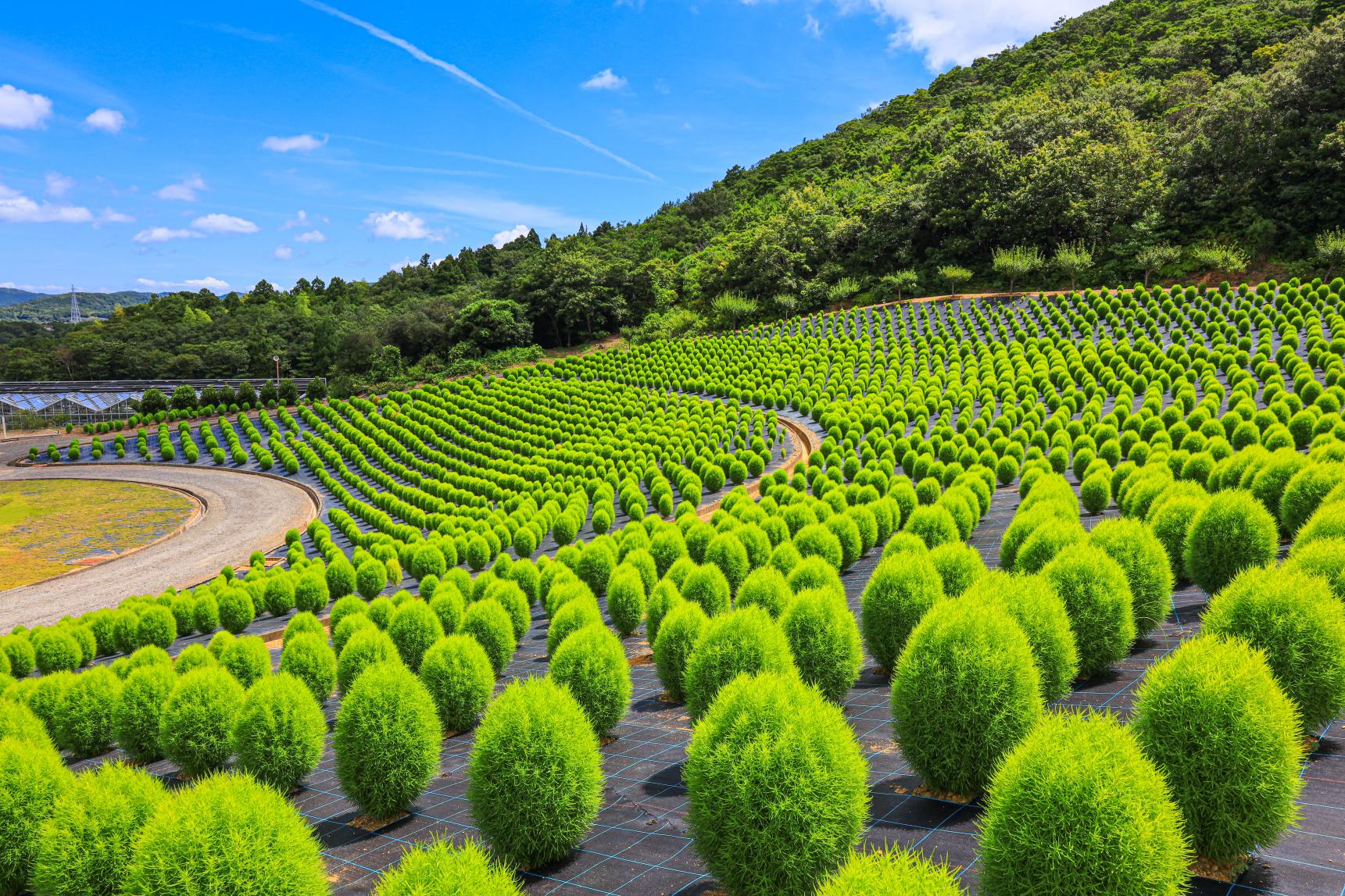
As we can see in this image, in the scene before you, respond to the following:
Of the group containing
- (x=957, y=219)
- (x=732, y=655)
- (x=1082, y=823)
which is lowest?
(x=732, y=655)

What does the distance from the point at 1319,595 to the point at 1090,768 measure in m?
3.52

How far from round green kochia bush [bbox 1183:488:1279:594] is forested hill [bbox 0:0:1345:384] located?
4864 cm

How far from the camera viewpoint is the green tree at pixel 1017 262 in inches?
2167

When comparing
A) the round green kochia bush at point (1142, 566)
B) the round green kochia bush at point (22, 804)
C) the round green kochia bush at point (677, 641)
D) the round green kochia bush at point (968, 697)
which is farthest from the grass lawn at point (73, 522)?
the round green kochia bush at point (1142, 566)

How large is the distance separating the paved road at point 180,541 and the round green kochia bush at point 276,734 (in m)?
21.7

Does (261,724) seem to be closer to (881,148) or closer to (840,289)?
(840,289)

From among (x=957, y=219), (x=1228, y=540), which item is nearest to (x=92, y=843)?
(x=1228, y=540)

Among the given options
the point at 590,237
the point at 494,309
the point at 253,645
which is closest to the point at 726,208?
the point at 590,237

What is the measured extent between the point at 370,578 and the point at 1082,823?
18874mm

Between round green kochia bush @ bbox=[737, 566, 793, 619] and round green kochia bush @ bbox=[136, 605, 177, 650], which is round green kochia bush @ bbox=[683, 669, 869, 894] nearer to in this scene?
round green kochia bush @ bbox=[737, 566, 793, 619]

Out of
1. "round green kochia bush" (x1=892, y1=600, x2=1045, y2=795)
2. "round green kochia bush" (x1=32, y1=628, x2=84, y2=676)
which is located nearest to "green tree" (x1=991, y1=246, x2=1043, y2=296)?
"round green kochia bush" (x1=892, y1=600, x2=1045, y2=795)

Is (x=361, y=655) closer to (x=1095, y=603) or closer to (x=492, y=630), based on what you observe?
(x=492, y=630)

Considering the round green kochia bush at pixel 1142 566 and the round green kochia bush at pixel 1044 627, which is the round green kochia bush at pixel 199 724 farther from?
the round green kochia bush at pixel 1142 566

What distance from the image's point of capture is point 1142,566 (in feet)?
25.7
